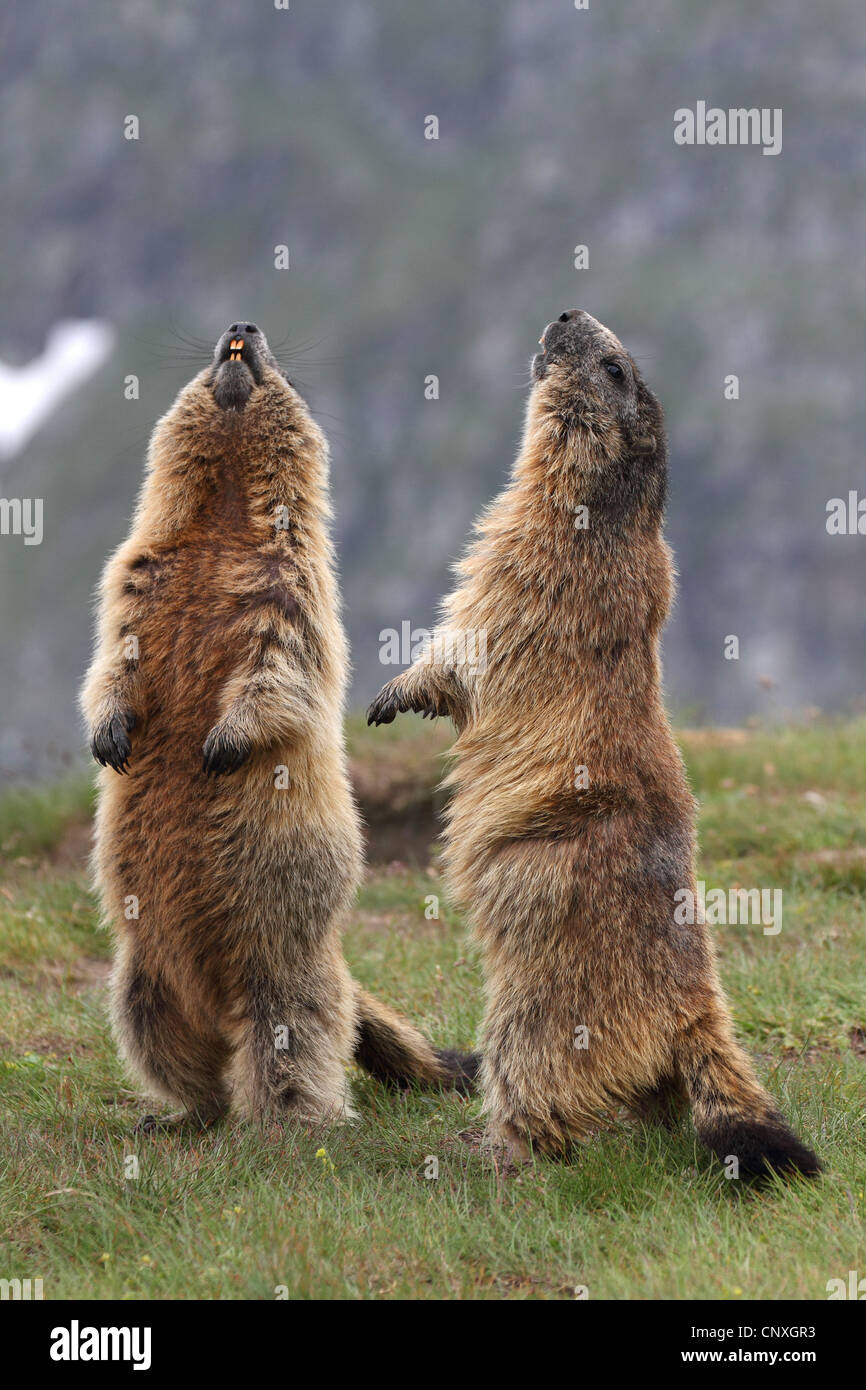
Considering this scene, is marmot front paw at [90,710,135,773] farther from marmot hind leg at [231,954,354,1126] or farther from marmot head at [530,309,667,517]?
marmot head at [530,309,667,517]

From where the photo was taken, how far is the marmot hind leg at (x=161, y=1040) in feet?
18.7

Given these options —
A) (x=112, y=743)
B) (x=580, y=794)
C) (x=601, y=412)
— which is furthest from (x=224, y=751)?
(x=601, y=412)

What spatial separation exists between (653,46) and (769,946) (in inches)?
5138

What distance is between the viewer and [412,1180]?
200 inches

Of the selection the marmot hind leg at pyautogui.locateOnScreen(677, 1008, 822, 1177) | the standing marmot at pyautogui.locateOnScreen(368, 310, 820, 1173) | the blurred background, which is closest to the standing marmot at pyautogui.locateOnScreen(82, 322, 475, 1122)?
the standing marmot at pyautogui.locateOnScreen(368, 310, 820, 1173)

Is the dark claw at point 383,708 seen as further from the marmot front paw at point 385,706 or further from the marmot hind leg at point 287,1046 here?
the marmot hind leg at point 287,1046

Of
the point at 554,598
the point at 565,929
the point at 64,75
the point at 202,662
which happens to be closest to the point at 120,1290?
the point at 565,929

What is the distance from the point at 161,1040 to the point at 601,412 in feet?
9.64

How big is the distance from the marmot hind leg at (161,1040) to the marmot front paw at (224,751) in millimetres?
882

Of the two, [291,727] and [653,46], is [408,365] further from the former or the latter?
[291,727]

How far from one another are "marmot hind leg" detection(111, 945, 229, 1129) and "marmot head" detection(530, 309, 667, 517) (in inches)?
98.6

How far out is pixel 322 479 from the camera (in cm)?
626

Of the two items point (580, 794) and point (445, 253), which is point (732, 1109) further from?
point (445, 253)

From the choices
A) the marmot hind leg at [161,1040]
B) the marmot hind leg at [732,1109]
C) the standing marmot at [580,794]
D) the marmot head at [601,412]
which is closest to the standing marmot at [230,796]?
the marmot hind leg at [161,1040]
